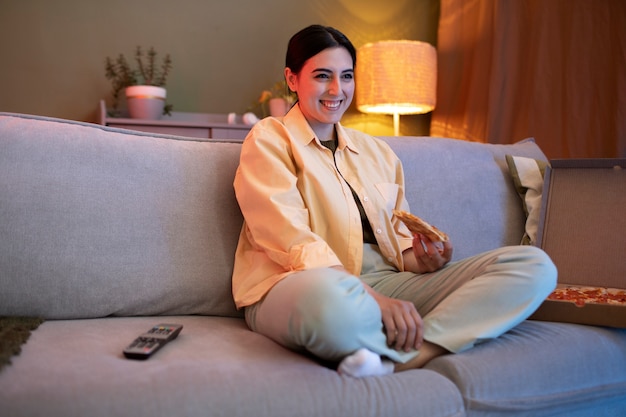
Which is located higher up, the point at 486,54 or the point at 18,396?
the point at 486,54

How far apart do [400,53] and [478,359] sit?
2.36m

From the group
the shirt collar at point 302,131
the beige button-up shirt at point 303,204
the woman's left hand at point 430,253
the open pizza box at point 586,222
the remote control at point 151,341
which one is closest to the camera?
the remote control at point 151,341

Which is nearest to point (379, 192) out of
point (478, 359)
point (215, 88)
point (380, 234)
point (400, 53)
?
point (380, 234)

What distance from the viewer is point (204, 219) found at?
1.58m

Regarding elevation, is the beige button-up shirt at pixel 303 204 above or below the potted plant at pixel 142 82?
below

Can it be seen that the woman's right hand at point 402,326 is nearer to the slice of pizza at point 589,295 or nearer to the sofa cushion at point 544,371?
the sofa cushion at point 544,371

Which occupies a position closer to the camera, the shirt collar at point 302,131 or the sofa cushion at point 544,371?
the sofa cushion at point 544,371

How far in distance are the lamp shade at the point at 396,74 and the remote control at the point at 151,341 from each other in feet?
7.66

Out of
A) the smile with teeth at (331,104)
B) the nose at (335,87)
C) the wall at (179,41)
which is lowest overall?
the smile with teeth at (331,104)

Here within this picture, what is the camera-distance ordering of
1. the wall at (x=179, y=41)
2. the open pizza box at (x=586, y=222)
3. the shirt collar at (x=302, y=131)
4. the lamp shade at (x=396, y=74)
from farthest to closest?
the lamp shade at (x=396, y=74), the wall at (x=179, y=41), the open pizza box at (x=586, y=222), the shirt collar at (x=302, y=131)

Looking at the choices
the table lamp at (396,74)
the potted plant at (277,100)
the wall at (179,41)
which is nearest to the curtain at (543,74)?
the table lamp at (396,74)

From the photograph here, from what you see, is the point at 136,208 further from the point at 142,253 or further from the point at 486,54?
the point at 486,54

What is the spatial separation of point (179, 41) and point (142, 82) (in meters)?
0.30

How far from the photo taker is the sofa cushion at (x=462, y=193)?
1.91 m
